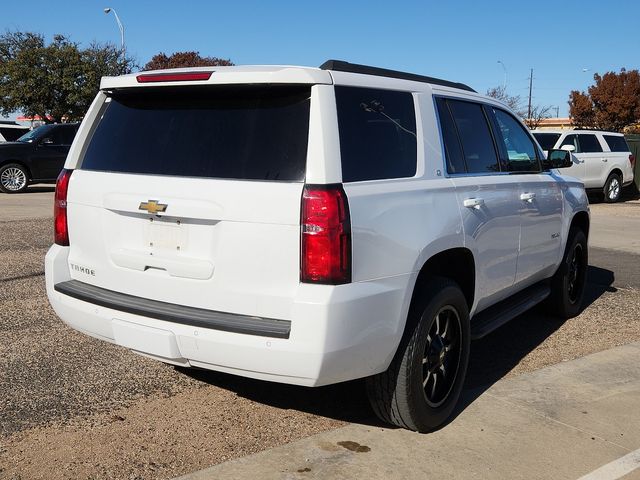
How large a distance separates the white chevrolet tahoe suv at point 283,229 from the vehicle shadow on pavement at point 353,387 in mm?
455

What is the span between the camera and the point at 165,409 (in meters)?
4.01

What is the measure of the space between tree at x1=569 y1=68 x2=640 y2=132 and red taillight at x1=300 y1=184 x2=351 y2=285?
47294mm

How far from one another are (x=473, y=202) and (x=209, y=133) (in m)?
1.63

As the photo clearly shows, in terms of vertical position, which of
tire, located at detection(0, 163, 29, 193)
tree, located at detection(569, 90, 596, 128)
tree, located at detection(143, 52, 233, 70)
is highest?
tree, located at detection(143, 52, 233, 70)

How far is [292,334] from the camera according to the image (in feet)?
9.77

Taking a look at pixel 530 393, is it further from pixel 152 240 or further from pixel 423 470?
pixel 152 240

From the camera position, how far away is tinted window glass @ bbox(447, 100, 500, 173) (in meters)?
4.30

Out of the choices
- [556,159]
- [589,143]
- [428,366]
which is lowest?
[428,366]

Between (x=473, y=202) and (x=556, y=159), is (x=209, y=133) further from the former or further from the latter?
(x=556, y=159)

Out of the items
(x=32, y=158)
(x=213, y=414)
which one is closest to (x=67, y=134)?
(x=32, y=158)

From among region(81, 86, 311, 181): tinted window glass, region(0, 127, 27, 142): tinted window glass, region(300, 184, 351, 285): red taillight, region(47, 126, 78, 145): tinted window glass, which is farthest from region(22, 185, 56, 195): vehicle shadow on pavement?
region(300, 184, 351, 285): red taillight

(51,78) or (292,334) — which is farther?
(51,78)

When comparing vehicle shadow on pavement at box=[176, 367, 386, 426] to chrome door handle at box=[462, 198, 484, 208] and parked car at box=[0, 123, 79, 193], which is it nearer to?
chrome door handle at box=[462, 198, 484, 208]

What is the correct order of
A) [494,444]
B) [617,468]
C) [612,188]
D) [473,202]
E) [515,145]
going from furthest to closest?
[612,188]
[515,145]
[473,202]
[494,444]
[617,468]
